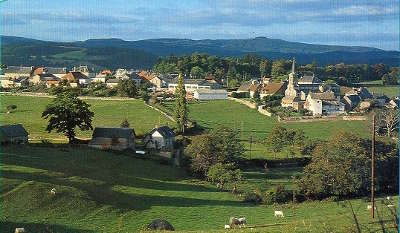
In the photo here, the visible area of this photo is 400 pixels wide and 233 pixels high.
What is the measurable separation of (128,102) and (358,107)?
21.1 metres

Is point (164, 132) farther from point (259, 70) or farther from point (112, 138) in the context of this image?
point (259, 70)

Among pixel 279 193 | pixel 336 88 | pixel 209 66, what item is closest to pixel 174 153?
pixel 279 193

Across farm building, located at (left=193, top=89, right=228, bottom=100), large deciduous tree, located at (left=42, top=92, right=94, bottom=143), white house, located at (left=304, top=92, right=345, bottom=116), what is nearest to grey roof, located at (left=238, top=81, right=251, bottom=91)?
farm building, located at (left=193, top=89, right=228, bottom=100)

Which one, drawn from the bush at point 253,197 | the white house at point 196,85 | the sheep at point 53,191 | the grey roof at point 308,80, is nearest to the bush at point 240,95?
the white house at point 196,85

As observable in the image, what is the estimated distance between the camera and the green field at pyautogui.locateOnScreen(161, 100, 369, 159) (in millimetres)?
36325

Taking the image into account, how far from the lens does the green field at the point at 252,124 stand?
36.3 metres

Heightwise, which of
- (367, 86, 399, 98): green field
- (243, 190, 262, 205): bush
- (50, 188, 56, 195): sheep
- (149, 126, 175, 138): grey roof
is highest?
(367, 86, 399, 98): green field

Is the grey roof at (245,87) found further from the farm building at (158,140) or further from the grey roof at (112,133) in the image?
the grey roof at (112,133)

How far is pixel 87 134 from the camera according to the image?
34938 millimetres

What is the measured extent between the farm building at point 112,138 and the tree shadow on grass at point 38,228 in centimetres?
1653

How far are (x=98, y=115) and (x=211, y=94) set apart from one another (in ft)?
59.9

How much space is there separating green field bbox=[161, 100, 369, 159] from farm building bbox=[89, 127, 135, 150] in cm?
659

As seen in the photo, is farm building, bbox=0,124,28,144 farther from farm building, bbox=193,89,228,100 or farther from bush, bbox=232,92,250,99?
bush, bbox=232,92,250,99

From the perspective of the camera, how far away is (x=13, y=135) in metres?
28.8
